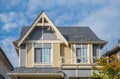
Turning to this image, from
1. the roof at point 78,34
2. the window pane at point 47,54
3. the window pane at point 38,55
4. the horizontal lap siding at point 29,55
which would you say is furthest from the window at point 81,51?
the horizontal lap siding at point 29,55

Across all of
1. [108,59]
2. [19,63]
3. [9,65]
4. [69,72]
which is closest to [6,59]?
[9,65]

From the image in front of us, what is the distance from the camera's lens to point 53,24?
148 ft

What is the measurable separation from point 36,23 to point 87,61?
6.82m

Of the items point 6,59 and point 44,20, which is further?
point 6,59

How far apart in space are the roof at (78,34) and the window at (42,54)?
8.21ft

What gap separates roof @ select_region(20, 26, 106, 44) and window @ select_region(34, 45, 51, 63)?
250 cm

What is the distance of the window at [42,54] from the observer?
4525 centimetres

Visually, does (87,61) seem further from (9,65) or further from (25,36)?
(9,65)

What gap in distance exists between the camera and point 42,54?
4541 centimetres

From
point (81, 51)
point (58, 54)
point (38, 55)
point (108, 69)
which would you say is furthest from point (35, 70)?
point (108, 69)

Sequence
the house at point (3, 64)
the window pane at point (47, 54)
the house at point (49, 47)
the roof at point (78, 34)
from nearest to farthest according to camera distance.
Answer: the house at point (49, 47)
the window pane at point (47, 54)
the roof at point (78, 34)
the house at point (3, 64)

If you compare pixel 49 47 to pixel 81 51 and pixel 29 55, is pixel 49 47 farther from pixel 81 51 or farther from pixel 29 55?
pixel 81 51

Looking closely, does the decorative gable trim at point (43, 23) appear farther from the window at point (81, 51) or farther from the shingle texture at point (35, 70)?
the shingle texture at point (35, 70)

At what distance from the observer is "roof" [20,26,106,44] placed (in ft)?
152
